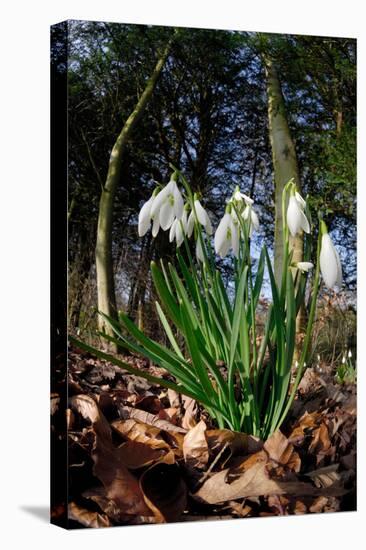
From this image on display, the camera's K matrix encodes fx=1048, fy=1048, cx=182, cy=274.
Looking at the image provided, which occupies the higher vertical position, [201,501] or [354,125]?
[354,125]

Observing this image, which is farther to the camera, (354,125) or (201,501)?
(354,125)

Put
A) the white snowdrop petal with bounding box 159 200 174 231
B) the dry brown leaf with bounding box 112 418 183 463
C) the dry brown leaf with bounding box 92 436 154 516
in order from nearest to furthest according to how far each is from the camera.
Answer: the dry brown leaf with bounding box 92 436 154 516, the dry brown leaf with bounding box 112 418 183 463, the white snowdrop petal with bounding box 159 200 174 231

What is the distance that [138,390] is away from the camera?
4.07m

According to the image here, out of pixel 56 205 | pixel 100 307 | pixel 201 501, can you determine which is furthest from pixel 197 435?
pixel 56 205

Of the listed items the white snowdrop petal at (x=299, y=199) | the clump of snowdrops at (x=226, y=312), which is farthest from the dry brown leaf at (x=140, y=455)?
the white snowdrop petal at (x=299, y=199)

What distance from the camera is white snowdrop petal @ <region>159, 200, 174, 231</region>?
3.97 meters

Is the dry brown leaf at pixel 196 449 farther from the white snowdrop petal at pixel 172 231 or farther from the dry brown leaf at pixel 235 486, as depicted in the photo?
the white snowdrop petal at pixel 172 231

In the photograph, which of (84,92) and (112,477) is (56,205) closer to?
(84,92)

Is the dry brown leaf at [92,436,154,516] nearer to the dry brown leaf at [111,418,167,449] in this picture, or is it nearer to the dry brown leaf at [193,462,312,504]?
the dry brown leaf at [111,418,167,449]

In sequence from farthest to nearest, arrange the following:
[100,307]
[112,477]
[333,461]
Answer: [333,461]
[100,307]
[112,477]

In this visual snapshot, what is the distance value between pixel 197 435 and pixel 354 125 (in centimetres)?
152

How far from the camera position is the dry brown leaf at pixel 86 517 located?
3738 mm

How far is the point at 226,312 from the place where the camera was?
4.04 metres

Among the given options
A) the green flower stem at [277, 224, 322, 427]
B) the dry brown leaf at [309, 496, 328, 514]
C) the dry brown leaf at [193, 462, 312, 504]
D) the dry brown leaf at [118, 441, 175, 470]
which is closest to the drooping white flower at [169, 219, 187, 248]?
the green flower stem at [277, 224, 322, 427]
